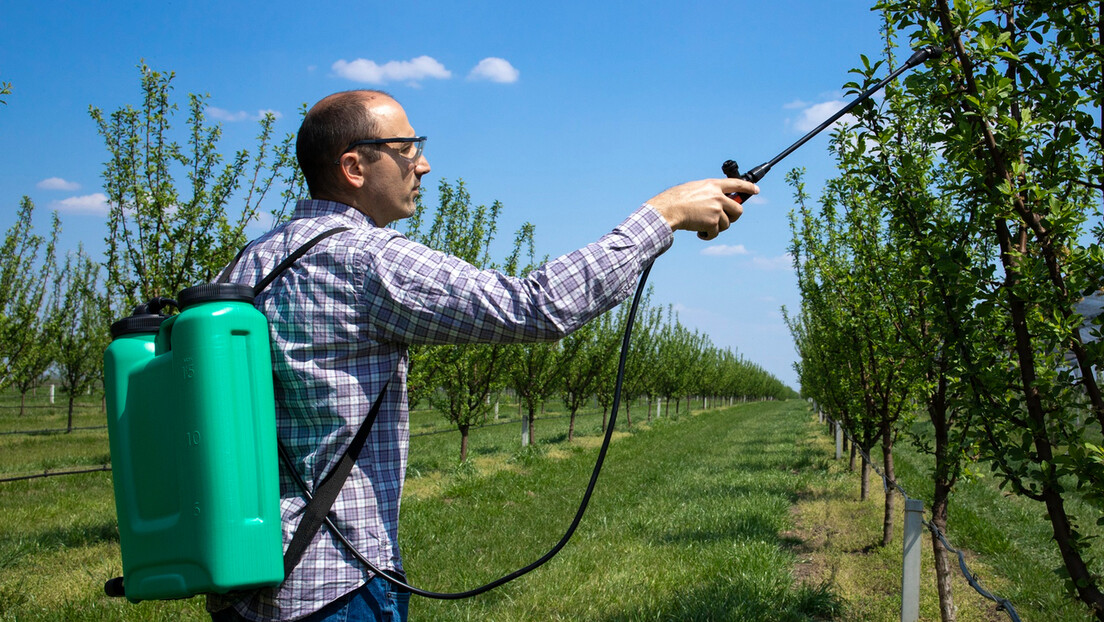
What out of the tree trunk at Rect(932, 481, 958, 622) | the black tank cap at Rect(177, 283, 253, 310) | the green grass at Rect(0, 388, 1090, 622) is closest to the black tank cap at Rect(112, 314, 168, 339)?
the black tank cap at Rect(177, 283, 253, 310)

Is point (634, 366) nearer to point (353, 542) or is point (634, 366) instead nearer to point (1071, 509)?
point (1071, 509)

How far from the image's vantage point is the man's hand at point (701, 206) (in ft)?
4.83

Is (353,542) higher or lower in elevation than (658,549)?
higher

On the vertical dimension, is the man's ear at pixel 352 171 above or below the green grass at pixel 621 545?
above

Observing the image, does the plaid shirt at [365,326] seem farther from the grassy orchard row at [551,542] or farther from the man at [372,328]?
the grassy orchard row at [551,542]

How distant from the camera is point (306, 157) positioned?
5.31 ft

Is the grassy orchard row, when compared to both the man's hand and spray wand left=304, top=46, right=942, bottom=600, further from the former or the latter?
the man's hand

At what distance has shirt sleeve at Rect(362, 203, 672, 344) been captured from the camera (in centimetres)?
133

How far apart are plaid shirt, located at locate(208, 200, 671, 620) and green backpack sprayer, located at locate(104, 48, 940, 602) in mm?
70

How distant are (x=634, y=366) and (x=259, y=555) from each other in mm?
25212

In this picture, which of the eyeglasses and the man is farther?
the eyeglasses

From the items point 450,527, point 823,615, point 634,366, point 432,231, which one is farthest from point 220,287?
point 634,366

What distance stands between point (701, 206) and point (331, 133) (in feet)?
2.55

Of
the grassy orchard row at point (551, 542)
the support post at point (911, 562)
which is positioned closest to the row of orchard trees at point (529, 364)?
the grassy orchard row at point (551, 542)
